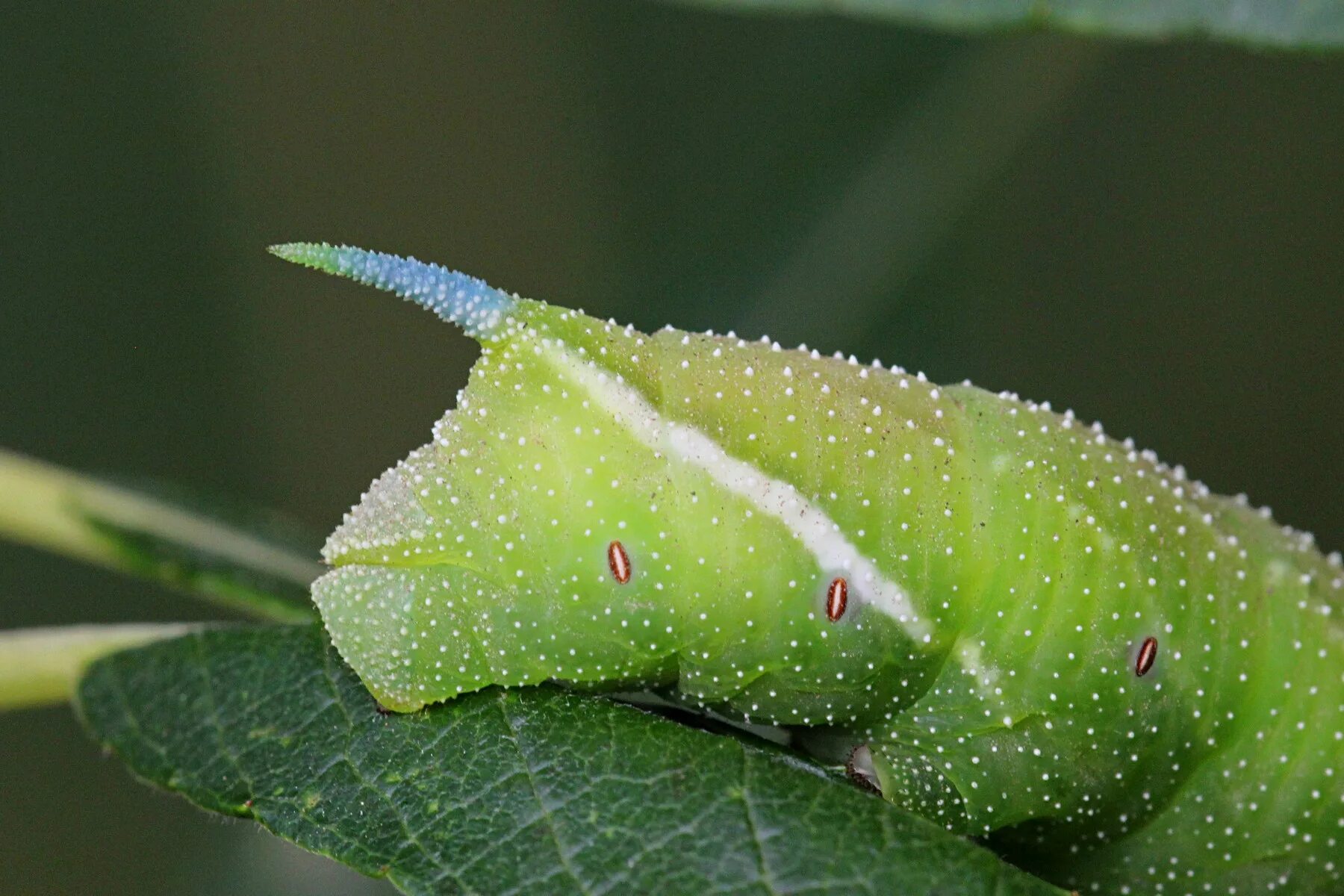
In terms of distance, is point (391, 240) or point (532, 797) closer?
point (532, 797)

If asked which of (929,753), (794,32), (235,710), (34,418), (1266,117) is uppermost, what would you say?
(1266,117)

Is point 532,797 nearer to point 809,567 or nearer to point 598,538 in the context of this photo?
point 598,538

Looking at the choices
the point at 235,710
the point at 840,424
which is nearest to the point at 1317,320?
the point at 840,424

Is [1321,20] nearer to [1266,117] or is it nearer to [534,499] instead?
[534,499]

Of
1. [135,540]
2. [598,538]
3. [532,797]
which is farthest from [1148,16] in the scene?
[135,540]

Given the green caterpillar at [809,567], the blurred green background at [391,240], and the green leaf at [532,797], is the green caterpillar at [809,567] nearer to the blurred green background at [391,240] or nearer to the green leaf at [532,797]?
the green leaf at [532,797]

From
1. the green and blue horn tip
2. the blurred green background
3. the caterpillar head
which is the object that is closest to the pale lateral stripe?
the caterpillar head

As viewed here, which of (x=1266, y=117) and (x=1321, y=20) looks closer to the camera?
(x=1321, y=20)
